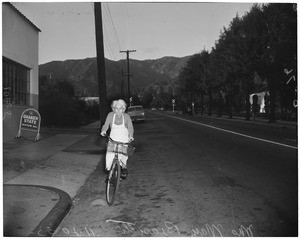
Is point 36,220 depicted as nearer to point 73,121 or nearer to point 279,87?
point 73,121

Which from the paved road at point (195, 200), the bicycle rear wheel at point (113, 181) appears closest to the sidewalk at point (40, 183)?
the paved road at point (195, 200)

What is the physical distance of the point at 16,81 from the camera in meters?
15.7

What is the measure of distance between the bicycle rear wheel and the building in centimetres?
756

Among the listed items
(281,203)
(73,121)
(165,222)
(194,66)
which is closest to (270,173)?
(281,203)

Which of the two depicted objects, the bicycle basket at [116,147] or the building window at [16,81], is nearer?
the bicycle basket at [116,147]

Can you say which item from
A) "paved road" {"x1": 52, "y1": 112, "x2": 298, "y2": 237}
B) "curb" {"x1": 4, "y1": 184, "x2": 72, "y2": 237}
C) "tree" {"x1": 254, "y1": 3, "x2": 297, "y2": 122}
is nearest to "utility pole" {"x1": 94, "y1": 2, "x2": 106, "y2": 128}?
"paved road" {"x1": 52, "y1": 112, "x2": 298, "y2": 237}

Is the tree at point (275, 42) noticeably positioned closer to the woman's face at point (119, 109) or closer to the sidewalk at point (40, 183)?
the sidewalk at point (40, 183)

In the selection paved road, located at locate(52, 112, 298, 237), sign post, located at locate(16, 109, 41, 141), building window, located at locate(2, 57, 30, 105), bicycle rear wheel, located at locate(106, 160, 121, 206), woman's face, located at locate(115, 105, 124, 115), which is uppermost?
building window, located at locate(2, 57, 30, 105)

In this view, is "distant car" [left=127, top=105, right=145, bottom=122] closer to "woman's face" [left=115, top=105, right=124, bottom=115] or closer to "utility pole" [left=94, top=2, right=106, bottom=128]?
"utility pole" [left=94, top=2, right=106, bottom=128]

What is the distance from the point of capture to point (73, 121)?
90.1 ft

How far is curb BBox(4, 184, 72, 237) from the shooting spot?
4508 mm

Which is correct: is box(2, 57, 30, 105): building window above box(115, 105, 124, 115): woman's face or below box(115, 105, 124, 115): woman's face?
above

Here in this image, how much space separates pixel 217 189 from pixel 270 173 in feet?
6.74

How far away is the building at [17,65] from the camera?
45.0 feet
